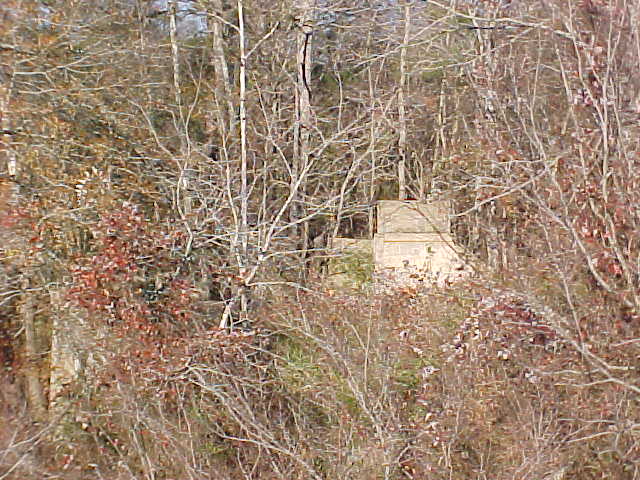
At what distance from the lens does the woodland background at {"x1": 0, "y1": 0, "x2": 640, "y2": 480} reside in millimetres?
4734

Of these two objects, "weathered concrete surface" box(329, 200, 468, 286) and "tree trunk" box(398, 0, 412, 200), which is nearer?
"tree trunk" box(398, 0, 412, 200)

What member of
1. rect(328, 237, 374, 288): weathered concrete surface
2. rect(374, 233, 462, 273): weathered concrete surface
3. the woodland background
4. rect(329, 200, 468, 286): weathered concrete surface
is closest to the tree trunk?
the woodland background

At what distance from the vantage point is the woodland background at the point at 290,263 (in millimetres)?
4734

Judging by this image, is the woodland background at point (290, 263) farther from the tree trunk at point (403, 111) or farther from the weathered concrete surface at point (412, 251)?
the weathered concrete surface at point (412, 251)

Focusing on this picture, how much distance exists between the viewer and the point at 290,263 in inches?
311

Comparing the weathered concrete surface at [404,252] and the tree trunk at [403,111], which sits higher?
the tree trunk at [403,111]

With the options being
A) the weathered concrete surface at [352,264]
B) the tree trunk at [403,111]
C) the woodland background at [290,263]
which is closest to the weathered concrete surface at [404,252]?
the weathered concrete surface at [352,264]

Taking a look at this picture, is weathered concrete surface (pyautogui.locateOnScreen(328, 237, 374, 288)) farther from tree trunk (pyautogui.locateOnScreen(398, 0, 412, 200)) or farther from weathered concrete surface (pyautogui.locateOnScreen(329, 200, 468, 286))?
tree trunk (pyautogui.locateOnScreen(398, 0, 412, 200))

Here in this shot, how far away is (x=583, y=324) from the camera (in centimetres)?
489

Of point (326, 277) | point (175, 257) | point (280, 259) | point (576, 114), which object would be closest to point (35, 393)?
point (175, 257)

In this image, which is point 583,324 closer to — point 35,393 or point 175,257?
point 175,257

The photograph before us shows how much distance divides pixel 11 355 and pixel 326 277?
3441mm

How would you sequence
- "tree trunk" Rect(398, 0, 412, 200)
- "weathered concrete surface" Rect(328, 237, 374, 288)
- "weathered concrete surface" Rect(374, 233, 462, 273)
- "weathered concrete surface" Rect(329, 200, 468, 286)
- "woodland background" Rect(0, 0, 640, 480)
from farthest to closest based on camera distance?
"weathered concrete surface" Rect(328, 237, 374, 288)
"weathered concrete surface" Rect(374, 233, 462, 273)
"weathered concrete surface" Rect(329, 200, 468, 286)
"tree trunk" Rect(398, 0, 412, 200)
"woodland background" Rect(0, 0, 640, 480)

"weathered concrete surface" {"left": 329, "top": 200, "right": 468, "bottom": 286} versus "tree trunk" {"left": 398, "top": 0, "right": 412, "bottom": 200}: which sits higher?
"tree trunk" {"left": 398, "top": 0, "right": 412, "bottom": 200}
